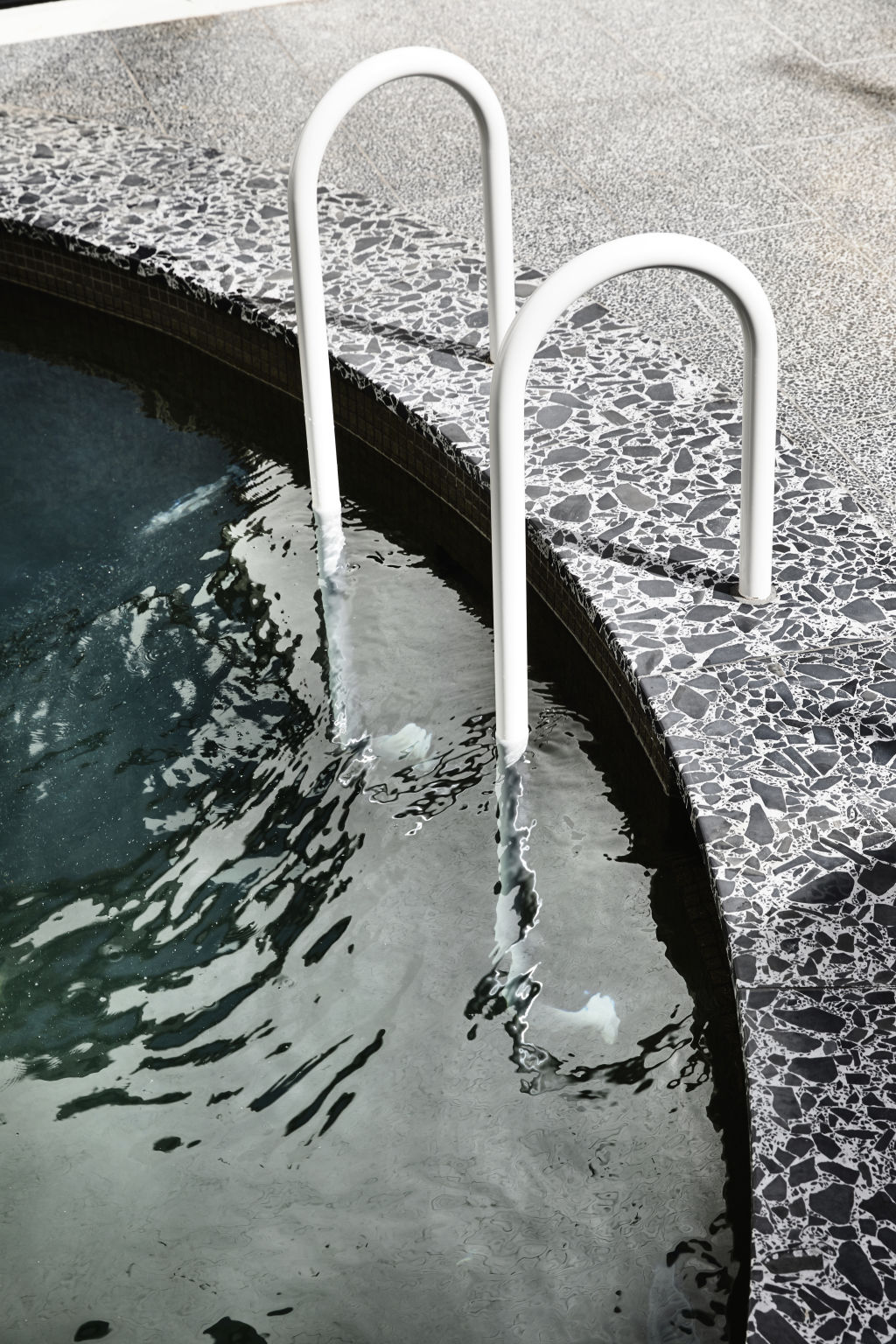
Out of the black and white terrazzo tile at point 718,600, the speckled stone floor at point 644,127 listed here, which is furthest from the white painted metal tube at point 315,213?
the speckled stone floor at point 644,127

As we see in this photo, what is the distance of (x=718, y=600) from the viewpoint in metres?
2.82

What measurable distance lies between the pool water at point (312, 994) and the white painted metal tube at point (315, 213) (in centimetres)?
39

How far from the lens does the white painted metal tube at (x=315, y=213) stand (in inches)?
112

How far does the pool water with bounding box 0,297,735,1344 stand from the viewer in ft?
6.87

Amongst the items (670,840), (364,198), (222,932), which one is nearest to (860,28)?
(364,198)

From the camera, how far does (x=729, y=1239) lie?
6.80 feet

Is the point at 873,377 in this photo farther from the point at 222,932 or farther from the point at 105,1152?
the point at 105,1152

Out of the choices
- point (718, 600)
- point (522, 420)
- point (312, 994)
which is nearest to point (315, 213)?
point (522, 420)

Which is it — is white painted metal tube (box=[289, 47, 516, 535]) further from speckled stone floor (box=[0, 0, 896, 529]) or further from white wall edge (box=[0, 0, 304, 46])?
white wall edge (box=[0, 0, 304, 46])

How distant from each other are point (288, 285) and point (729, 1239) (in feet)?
9.60

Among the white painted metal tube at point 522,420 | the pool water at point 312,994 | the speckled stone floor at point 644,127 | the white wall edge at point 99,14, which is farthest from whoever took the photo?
the white wall edge at point 99,14

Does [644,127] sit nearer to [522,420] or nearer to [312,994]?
[522,420]

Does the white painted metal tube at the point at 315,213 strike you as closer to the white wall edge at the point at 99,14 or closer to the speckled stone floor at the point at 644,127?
the speckled stone floor at the point at 644,127

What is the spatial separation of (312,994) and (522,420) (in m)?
1.09
